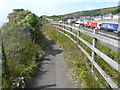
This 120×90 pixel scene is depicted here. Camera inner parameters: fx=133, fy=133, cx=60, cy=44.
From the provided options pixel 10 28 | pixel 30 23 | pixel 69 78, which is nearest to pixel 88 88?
pixel 69 78

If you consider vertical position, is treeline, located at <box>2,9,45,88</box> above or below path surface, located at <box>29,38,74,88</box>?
above

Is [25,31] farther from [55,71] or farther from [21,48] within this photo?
[55,71]

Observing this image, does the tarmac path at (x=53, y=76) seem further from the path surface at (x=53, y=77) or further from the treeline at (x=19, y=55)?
the treeline at (x=19, y=55)

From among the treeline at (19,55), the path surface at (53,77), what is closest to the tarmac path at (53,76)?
the path surface at (53,77)

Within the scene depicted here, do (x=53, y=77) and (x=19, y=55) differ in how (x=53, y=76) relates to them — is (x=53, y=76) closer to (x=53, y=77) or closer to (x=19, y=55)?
(x=53, y=77)

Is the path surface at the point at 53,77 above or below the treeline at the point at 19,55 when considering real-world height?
below

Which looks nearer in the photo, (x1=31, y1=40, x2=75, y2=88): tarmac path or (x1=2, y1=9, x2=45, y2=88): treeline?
(x1=2, y1=9, x2=45, y2=88): treeline

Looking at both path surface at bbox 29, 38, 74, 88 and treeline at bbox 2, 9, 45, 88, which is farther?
path surface at bbox 29, 38, 74, 88

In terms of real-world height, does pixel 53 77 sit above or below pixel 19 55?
below

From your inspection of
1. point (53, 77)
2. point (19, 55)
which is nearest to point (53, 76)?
point (53, 77)

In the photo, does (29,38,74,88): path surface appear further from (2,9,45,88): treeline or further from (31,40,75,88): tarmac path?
(2,9,45,88): treeline

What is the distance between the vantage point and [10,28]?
6.48 m

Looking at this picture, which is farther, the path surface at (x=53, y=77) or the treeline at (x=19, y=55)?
the path surface at (x=53, y=77)

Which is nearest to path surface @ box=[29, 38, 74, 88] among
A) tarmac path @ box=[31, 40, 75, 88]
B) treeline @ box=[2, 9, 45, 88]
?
tarmac path @ box=[31, 40, 75, 88]
